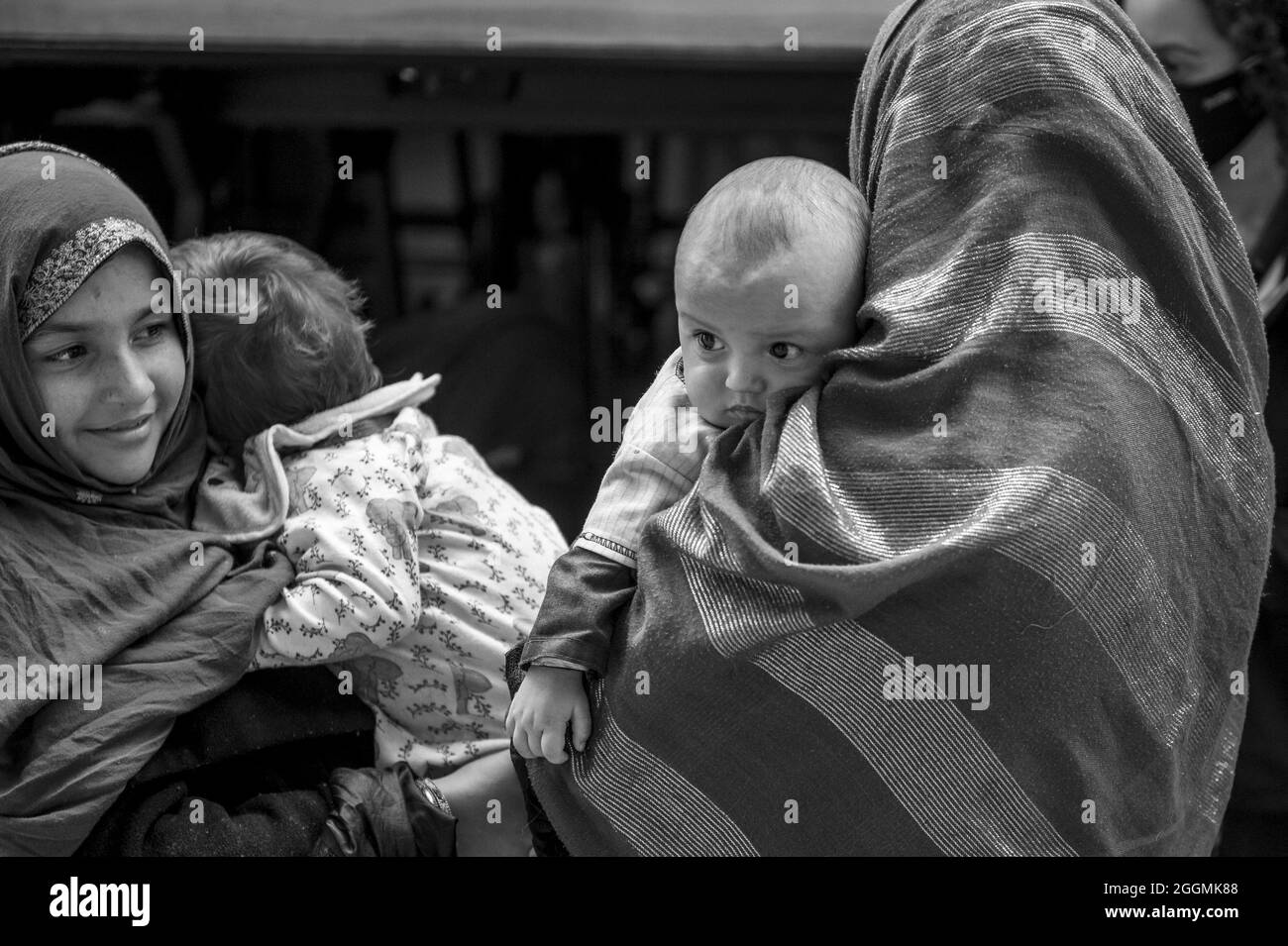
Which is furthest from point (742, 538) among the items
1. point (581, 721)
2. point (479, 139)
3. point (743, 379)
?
point (479, 139)

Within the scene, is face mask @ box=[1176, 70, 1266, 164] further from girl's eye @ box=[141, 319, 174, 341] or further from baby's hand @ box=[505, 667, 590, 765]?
girl's eye @ box=[141, 319, 174, 341]

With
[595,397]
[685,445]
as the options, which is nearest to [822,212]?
[685,445]

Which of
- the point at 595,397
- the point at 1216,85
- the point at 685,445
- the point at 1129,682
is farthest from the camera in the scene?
the point at 595,397

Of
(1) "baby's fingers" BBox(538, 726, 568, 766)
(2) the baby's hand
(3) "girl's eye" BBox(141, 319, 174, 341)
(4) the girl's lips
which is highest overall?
(3) "girl's eye" BBox(141, 319, 174, 341)

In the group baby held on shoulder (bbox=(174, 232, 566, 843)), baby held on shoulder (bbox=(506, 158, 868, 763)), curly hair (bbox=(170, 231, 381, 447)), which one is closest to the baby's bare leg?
baby held on shoulder (bbox=(174, 232, 566, 843))

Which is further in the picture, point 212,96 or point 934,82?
point 212,96

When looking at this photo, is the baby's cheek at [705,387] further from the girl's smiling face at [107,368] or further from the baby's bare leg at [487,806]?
the girl's smiling face at [107,368]

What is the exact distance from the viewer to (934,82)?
176 centimetres

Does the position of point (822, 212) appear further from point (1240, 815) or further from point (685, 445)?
point (1240, 815)

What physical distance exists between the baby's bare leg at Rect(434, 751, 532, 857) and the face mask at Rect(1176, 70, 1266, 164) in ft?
6.19

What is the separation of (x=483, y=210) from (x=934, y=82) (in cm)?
148

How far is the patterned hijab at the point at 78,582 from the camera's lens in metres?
1.84

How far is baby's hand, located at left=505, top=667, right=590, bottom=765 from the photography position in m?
1.78
